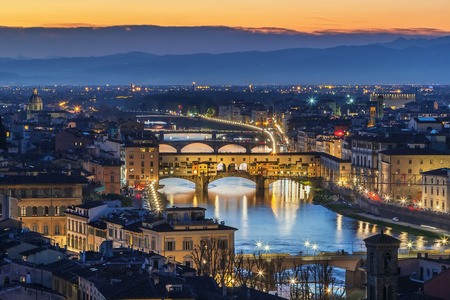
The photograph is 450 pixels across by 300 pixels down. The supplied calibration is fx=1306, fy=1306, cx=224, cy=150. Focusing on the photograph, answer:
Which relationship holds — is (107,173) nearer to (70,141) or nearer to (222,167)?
(70,141)

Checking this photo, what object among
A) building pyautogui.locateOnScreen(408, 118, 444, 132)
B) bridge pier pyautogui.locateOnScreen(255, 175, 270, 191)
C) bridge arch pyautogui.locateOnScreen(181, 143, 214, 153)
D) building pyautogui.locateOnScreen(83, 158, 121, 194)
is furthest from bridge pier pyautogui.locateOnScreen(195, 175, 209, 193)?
bridge arch pyautogui.locateOnScreen(181, 143, 214, 153)

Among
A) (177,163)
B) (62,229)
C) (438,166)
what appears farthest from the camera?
(177,163)

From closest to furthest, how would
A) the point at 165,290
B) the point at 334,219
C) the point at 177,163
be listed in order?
the point at 165,290, the point at 334,219, the point at 177,163

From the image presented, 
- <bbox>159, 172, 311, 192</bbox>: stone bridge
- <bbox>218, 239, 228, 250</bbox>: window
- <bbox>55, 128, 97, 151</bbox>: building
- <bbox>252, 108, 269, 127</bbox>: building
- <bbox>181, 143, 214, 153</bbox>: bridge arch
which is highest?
<bbox>252, 108, 269, 127</bbox>: building

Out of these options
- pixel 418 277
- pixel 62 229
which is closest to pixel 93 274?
pixel 418 277

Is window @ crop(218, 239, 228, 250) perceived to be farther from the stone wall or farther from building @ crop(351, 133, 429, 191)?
building @ crop(351, 133, 429, 191)

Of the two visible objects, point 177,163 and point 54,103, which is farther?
point 54,103

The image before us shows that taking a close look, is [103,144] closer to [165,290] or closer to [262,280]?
[262,280]

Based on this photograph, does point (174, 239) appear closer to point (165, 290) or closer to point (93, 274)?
point (93, 274)
